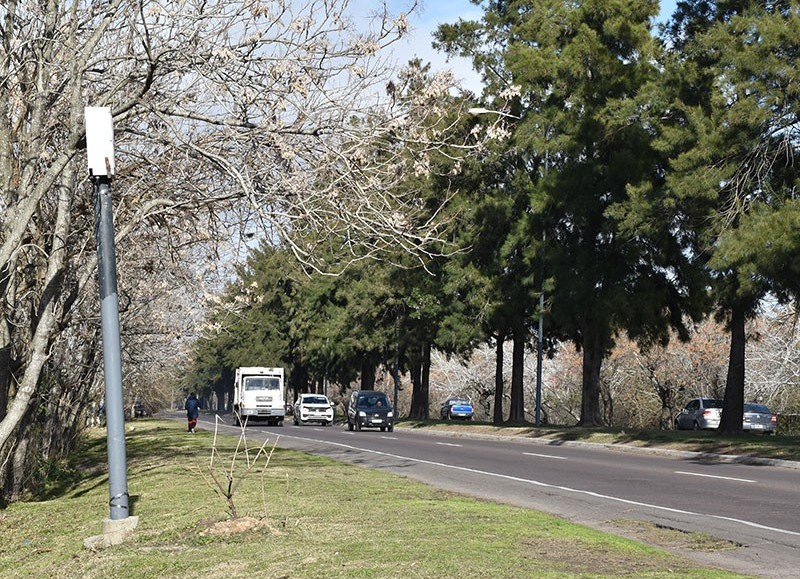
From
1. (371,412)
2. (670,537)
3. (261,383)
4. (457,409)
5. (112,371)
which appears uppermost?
(112,371)

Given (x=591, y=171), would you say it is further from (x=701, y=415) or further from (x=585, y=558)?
(x=585, y=558)

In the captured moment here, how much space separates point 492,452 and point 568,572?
19846 mm

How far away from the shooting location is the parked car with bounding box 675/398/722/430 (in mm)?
45188

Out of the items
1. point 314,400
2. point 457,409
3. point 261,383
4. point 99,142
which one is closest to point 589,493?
point 99,142

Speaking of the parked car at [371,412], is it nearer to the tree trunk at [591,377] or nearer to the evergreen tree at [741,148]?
the tree trunk at [591,377]

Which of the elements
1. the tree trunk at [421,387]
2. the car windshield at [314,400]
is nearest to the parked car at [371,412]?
the tree trunk at [421,387]

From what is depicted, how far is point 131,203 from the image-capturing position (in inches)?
681

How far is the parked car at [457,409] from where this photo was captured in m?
74.8

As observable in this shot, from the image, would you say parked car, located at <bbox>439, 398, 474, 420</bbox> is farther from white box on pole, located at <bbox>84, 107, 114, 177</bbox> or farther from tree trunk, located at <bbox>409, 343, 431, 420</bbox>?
white box on pole, located at <bbox>84, 107, 114, 177</bbox>

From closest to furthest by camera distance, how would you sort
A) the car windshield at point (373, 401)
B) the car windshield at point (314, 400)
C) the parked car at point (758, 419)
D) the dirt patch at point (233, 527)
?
the dirt patch at point (233, 527), the parked car at point (758, 419), the car windshield at point (373, 401), the car windshield at point (314, 400)

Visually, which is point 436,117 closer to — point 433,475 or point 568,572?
point 433,475

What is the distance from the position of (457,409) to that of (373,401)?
28422 mm

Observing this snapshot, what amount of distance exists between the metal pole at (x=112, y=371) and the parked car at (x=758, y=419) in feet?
118

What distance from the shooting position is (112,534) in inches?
444
